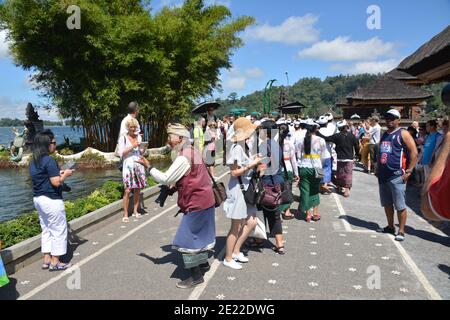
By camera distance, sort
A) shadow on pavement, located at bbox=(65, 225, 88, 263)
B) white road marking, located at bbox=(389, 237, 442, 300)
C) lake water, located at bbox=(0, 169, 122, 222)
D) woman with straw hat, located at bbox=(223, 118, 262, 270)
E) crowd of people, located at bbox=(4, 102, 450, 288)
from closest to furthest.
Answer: white road marking, located at bbox=(389, 237, 442, 300) < crowd of people, located at bbox=(4, 102, 450, 288) < woman with straw hat, located at bbox=(223, 118, 262, 270) < shadow on pavement, located at bbox=(65, 225, 88, 263) < lake water, located at bbox=(0, 169, 122, 222)

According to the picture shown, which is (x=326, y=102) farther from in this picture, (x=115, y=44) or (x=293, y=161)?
(x=293, y=161)

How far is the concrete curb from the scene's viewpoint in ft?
15.0

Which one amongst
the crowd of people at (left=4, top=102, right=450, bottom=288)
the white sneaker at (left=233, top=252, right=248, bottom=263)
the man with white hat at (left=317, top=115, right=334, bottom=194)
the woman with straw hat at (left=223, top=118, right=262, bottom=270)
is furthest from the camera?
the man with white hat at (left=317, top=115, right=334, bottom=194)

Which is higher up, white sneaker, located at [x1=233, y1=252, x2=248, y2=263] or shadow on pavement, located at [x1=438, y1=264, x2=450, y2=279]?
white sneaker, located at [x1=233, y1=252, x2=248, y2=263]

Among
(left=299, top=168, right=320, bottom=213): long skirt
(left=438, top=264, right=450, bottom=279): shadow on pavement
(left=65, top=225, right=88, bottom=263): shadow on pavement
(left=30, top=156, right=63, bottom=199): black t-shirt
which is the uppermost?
(left=30, top=156, right=63, bottom=199): black t-shirt

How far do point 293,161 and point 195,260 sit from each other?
3.58m

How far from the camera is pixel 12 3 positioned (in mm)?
15078

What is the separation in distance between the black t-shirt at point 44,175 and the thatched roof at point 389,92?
72.8 ft

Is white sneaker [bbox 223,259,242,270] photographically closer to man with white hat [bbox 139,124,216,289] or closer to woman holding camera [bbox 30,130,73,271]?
man with white hat [bbox 139,124,216,289]

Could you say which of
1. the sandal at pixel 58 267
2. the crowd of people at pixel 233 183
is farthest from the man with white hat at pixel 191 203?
the sandal at pixel 58 267

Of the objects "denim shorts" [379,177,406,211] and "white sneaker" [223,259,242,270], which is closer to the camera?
"white sneaker" [223,259,242,270]

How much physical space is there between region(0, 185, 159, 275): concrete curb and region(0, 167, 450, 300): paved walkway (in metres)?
0.12

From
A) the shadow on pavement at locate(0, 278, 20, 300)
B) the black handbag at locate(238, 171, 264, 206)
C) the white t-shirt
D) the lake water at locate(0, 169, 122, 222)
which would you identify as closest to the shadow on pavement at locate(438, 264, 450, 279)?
the black handbag at locate(238, 171, 264, 206)

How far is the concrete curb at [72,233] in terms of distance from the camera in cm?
457
